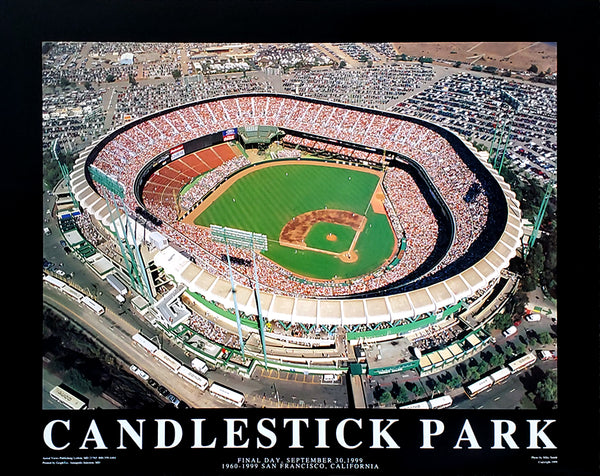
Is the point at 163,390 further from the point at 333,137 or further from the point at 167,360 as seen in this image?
the point at 333,137

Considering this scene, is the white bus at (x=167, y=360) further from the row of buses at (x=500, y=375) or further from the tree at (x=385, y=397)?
the row of buses at (x=500, y=375)

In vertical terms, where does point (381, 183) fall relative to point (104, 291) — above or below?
above

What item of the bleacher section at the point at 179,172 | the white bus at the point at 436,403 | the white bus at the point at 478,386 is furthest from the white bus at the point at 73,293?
the white bus at the point at 478,386

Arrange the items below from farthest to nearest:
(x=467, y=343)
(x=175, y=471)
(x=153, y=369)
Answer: (x=467, y=343) < (x=153, y=369) < (x=175, y=471)

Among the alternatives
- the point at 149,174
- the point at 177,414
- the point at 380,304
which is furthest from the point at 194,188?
the point at 177,414

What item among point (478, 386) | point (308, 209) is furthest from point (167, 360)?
point (308, 209)
